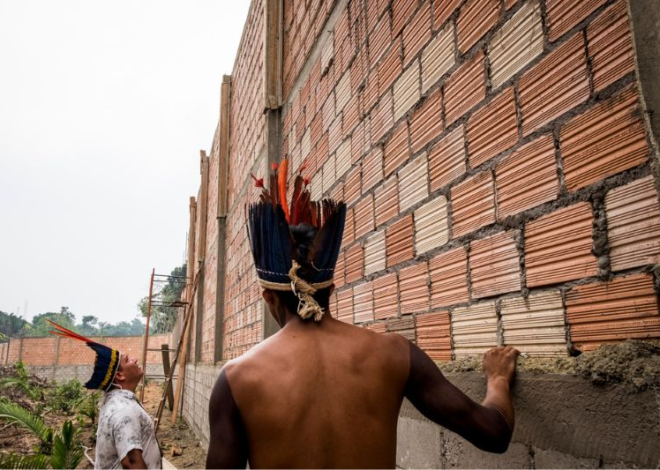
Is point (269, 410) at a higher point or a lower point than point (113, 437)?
higher

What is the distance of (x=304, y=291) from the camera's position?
1.53 metres

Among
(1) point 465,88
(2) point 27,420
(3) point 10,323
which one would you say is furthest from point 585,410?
(3) point 10,323

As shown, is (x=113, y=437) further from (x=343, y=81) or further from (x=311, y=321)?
(x=343, y=81)

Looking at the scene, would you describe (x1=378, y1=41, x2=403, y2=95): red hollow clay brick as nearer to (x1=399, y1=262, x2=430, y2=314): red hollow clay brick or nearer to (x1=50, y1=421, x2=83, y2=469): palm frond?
(x1=399, y1=262, x2=430, y2=314): red hollow clay brick

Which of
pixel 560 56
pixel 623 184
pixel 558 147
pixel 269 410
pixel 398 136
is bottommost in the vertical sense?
pixel 269 410

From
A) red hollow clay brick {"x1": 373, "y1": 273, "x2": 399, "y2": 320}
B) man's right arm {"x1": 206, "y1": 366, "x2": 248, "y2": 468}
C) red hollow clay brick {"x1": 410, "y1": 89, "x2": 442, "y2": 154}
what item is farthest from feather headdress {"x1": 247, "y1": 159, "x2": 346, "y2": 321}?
red hollow clay brick {"x1": 373, "y1": 273, "x2": 399, "y2": 320}

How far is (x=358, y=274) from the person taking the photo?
10.7ft

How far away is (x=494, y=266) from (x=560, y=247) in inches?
13.4

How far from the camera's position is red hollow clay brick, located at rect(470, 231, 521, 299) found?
1869mm

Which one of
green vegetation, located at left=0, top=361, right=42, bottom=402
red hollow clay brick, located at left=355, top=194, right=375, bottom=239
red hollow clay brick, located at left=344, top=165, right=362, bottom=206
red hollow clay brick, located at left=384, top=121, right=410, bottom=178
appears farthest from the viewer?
green vegetation, located at left=0, top=361, right=42, bottom=402

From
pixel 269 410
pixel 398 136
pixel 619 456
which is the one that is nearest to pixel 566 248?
pixel 619 456

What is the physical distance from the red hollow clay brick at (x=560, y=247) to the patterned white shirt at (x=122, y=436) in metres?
2.45

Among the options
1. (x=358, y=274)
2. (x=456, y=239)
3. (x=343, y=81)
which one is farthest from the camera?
(x=343, y=81)

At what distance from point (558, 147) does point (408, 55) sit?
1282mm
